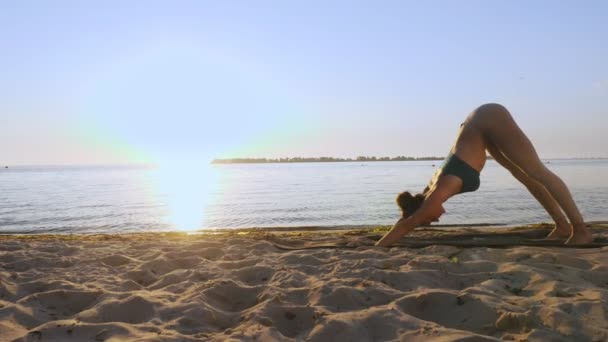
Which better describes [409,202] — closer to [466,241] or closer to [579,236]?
[466,241]

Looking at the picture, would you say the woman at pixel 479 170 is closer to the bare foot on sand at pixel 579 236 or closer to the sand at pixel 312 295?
the bare foot on sand at pixel 579 236

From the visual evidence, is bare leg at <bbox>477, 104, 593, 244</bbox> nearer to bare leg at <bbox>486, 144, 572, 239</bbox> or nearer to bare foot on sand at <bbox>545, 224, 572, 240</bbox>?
bare leg at <bbox>486, 144, 572, 239</bbox>

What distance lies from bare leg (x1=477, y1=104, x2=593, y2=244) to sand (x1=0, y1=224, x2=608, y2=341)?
610 millimetres

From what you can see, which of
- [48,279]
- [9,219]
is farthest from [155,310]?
[9,219]

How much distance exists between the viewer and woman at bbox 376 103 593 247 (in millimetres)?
4773

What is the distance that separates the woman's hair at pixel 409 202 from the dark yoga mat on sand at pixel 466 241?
17.4 inches

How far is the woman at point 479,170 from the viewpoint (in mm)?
4773

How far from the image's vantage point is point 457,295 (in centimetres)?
316

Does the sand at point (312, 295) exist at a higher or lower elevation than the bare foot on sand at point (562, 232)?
lower

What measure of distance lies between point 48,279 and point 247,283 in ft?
5.91

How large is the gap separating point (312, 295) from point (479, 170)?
2.67m

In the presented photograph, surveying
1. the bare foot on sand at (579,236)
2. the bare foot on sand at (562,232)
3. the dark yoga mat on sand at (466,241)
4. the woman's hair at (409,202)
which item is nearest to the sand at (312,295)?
the dark yoga mat on sand at (466,241)

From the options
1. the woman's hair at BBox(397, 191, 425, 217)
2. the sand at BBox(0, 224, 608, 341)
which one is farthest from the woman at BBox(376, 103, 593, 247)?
the sand at BBox(0, 224, 608, 341)

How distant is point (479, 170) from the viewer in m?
5.02
